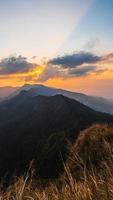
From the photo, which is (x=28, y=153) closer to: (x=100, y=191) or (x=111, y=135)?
(x=111, y=135)

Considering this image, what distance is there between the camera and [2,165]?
124 meters

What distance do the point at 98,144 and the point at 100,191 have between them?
58.0 feet

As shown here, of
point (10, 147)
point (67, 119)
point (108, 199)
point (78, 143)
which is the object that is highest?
point (108, 199)

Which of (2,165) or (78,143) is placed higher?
(78,143)

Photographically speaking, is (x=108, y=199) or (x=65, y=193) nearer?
(x=108, y=199)

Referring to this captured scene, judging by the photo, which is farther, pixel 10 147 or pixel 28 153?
pixel 10 147

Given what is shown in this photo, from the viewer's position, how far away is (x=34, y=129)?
625 feet

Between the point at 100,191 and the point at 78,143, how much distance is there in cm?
2314

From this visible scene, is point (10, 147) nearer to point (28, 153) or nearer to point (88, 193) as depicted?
point (28, 153)

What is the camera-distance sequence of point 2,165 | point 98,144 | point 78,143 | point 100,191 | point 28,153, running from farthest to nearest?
point 28,153 < point 2,165 < point 78,143 < point 98,144 < point 100,191

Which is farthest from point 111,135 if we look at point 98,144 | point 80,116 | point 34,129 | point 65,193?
point 34,129

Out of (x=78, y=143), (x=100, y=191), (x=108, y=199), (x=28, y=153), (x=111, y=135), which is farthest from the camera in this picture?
(x=28, y=153)

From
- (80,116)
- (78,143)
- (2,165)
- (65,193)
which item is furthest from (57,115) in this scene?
(65,193)

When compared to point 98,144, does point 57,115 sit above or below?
below
